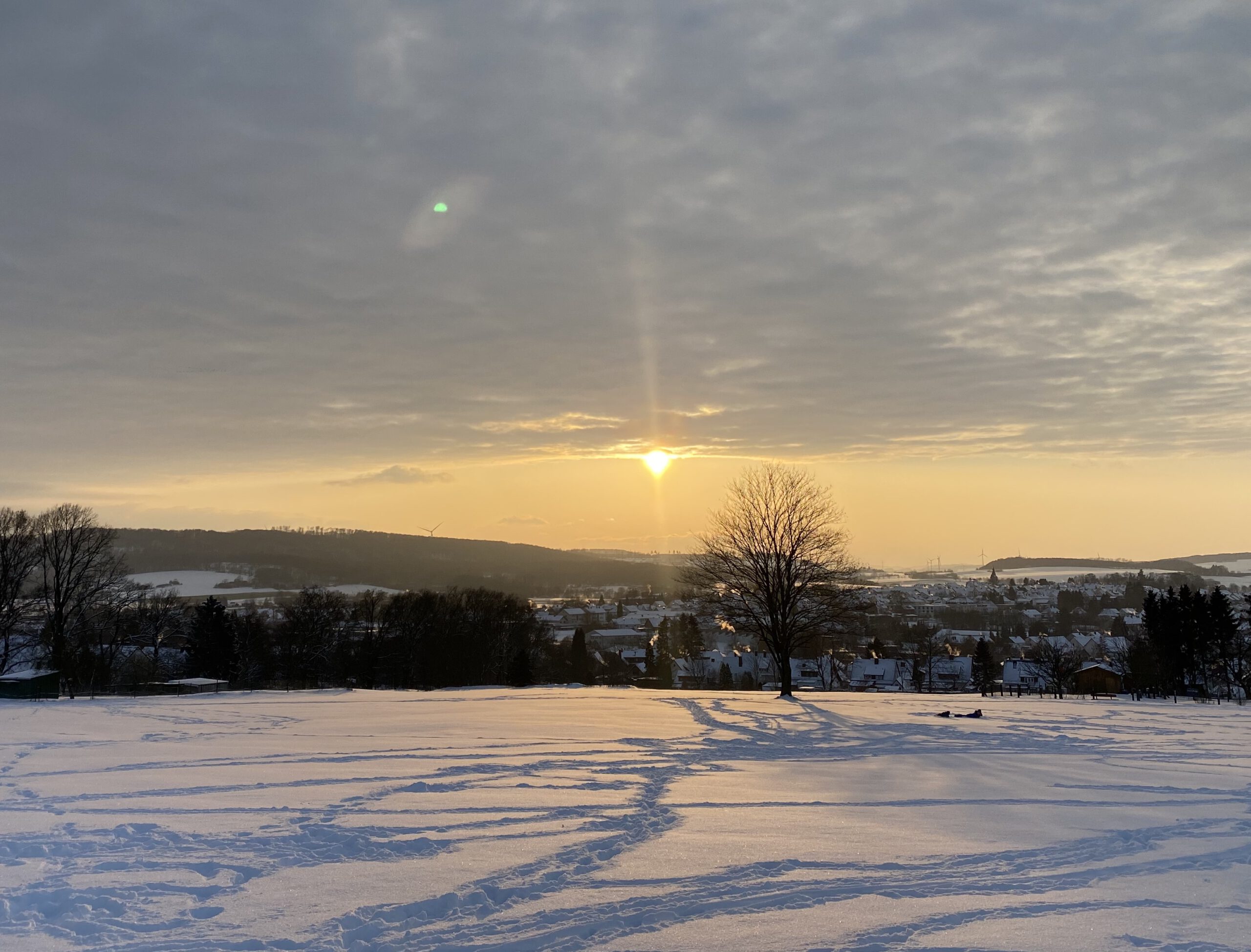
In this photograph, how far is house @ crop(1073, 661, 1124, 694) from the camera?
2386 inches

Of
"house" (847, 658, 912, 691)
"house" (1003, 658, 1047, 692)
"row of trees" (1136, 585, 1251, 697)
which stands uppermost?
"row of trees" (1136, 585, 1251, 697)

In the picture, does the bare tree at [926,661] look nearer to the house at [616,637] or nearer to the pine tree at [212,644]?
the house at [616,637]

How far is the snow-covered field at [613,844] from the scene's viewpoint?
19.8 feet

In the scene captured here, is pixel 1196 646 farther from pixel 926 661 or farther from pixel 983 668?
pixel 926 661

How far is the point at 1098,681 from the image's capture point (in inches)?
2451

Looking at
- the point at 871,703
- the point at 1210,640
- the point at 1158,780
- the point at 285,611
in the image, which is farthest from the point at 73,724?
the point at 1210,640

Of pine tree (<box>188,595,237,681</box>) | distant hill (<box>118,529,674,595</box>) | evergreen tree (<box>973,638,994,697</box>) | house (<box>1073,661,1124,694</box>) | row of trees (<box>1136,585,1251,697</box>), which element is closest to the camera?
row of trees (<box>1136,585,1251,697</box>)

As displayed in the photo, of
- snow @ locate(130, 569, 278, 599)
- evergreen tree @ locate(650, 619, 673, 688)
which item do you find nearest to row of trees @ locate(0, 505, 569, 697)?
evergreen tree @ locate(650, 619, 673, 688)

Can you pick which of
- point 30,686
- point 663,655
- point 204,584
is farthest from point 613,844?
point 204,584

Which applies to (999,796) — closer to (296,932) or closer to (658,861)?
(658,861)

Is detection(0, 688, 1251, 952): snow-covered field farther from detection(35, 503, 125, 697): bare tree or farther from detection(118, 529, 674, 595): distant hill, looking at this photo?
detection(118, 529, 674, 595): distant hill

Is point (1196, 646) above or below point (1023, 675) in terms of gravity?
above

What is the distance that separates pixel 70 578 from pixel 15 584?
11.5ft

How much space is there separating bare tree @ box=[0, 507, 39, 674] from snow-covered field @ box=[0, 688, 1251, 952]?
42.9 meters
